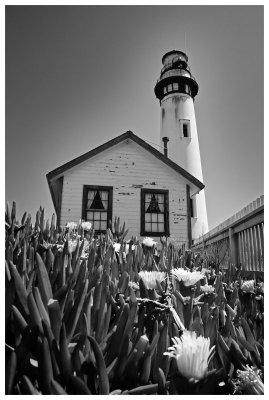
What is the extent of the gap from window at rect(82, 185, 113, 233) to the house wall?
0.16 metres

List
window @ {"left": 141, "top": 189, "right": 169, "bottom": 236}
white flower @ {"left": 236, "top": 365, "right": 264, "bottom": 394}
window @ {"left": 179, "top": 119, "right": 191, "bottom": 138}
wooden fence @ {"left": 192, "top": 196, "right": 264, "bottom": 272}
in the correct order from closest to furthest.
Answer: white flower @ {"left": 236, "top": 365, "right": 264, "bottom": 394}, wooden fence @ {"left": 192, "top": 196, "right": 264, "bottom": 272}, window @ {"left": 141, "top": 189, "right": 169, "bottom": 236}, window @ {"left": 179, "top": 119, "right": 191, "bottom": 138}

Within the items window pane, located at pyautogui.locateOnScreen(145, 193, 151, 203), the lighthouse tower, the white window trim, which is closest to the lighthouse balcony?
the lighthouse tower

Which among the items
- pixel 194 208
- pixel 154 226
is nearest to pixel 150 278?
pixel 154 226

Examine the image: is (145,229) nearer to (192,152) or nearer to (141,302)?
(141,302)

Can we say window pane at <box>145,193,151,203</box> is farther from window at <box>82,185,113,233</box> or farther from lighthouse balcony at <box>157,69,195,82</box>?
lighthouse balcony at <box>157,69,195,82</box>

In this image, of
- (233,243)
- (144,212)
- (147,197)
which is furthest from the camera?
(147,197)

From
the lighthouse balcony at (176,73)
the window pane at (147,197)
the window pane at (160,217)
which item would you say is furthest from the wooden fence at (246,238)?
the lighthouse balcony at (176,73)

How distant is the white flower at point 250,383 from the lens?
0.69 m

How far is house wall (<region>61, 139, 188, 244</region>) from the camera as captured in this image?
950 cm

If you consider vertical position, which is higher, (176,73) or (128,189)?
(176,73)

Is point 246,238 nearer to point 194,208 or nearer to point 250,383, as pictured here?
point 250,383

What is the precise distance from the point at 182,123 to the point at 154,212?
10670mm

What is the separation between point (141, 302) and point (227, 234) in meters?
4.30

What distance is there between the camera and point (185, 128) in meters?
18.9
